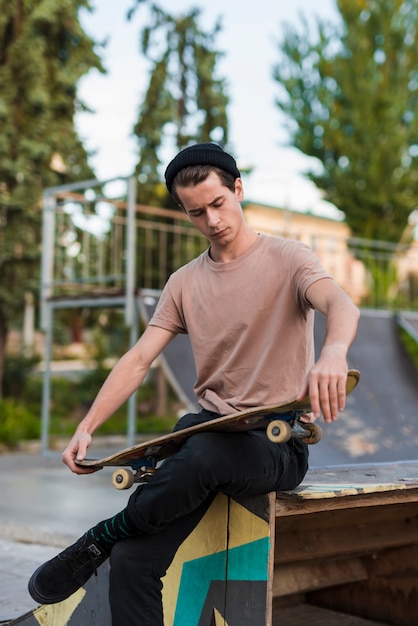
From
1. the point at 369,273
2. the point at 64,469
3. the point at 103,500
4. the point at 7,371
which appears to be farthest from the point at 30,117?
the point at 103,500

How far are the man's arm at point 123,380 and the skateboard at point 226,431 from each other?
164mm

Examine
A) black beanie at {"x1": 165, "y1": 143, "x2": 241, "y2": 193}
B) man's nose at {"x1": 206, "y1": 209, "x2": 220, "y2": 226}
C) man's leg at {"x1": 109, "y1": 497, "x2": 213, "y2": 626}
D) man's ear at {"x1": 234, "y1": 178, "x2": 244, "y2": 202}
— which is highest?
black beanie at {"x1": 165, "y1": 143, "x2": 241, "y2": 193}

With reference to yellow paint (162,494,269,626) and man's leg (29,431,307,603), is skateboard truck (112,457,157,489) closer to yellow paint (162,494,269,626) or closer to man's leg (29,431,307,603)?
man's leg (29,431,307,603)

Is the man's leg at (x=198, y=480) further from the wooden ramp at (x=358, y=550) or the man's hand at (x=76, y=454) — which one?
the wooden ramp at (x=358, y=550)

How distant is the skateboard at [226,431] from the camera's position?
2.00 meters

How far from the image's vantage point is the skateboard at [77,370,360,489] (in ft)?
6.57

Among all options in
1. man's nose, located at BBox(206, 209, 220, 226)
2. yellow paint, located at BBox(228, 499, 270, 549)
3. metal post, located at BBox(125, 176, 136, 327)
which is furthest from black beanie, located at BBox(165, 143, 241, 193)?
metal post, located at BBox(125, 176, 136, 327)

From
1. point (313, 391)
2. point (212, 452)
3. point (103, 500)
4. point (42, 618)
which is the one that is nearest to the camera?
point (313, 391)

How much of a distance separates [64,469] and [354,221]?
9.21 meters

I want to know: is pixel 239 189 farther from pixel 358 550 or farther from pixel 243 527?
pixel 358 550

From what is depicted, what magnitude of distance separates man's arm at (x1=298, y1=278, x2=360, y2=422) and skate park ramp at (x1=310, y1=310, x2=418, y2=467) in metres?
3.86

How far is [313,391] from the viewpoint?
1904 mm

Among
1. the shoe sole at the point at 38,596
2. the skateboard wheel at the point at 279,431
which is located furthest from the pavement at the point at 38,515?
the skateboard wheel at the point at 279,431

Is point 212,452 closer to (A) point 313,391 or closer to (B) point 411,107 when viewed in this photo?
(A) point 313,391
